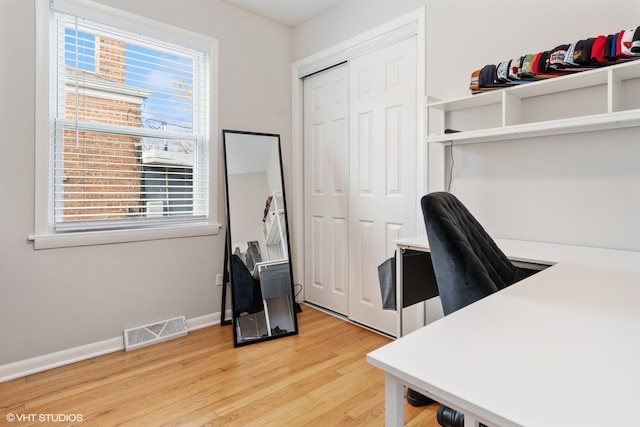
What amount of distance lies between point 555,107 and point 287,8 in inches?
88.5

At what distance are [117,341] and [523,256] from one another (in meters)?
2.52

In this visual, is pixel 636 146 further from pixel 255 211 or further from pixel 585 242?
pixel 255 211

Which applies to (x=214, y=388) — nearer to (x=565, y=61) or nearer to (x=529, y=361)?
(x=529, y=361)

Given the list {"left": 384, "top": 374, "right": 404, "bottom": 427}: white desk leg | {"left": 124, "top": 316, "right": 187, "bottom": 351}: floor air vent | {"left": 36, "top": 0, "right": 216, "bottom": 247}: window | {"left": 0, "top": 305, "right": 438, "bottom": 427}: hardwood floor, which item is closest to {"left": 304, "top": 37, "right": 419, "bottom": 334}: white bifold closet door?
{"left": 0, "top": 305, "right": 438, "bottom": 427}: hardwood floor

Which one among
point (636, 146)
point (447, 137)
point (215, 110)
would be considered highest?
point (215, 110)

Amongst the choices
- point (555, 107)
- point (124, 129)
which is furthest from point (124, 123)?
point (555, 107)

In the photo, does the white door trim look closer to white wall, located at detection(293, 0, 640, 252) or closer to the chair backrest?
white wall, located at detection(293, 0, 640, 252)

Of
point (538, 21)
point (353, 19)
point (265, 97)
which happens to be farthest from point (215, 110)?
point (538, 21)

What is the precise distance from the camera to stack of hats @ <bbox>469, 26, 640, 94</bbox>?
1.36 metres

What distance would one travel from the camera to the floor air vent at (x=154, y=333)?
2.36 metres

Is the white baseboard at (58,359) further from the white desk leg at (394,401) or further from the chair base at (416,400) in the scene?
the white desk leg at (394,401)

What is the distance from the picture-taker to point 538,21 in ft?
5.88

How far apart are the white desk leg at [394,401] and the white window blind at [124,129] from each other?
2.36 m

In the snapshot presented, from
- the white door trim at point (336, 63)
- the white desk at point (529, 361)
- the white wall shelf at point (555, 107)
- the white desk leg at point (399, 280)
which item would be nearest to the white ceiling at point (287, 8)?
the white door trim at point (336, 63)
